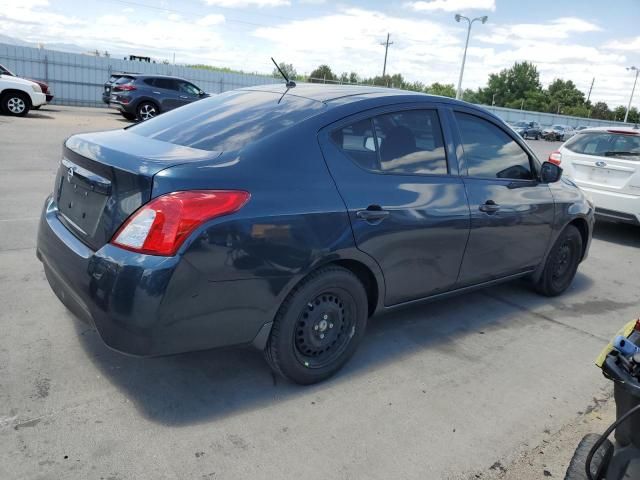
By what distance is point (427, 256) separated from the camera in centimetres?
351

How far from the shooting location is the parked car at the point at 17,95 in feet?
52.3

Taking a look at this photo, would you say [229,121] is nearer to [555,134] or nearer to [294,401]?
[294,401]

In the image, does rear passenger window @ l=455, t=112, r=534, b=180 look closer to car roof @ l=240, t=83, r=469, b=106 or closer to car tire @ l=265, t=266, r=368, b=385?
car roof @ l=240, t=83, r=469, b=106

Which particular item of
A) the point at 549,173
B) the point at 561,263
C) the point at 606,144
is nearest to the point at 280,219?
the point at 549,173

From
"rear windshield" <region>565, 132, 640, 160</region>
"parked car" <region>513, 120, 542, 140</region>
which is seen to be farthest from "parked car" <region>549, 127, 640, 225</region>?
"parked car" <region>513, 120, 542, 140</region>

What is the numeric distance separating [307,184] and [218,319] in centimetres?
84

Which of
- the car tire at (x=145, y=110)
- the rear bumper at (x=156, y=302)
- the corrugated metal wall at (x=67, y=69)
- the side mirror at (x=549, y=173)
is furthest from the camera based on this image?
the corrugated metal wall at (x=67, y=69)

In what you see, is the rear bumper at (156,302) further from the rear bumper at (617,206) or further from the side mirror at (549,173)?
the rear bumper at (617,206)

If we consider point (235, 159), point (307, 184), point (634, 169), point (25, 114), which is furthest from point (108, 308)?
point (25, 114)

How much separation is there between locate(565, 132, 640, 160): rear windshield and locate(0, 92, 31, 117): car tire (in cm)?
1546

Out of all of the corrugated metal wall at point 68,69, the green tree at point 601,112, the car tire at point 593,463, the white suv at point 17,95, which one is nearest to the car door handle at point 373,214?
the car tire at point 593,463

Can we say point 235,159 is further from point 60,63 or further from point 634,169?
point 60,63

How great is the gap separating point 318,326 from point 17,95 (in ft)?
54.8

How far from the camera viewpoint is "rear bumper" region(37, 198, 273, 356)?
2.42m
